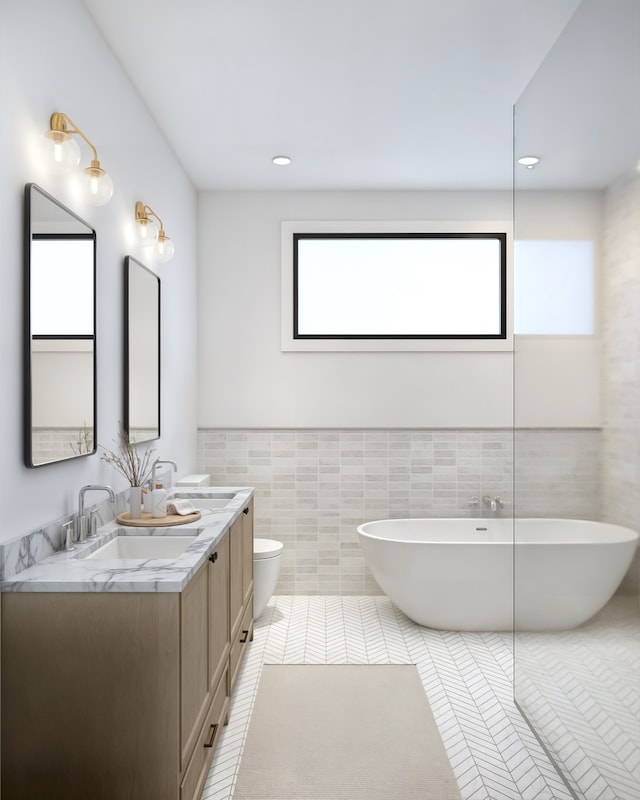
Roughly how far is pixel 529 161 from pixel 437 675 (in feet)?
7.93

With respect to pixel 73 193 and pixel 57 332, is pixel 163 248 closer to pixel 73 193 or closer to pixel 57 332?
pixel 73 193

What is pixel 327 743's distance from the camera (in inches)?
99.7

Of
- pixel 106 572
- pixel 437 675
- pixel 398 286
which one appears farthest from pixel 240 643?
pixel 398 286

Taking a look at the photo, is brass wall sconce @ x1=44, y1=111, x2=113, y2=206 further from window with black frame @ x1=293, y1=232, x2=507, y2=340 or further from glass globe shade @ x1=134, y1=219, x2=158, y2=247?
window with black frame @ x1=293, y1=232, x2=507, y2=340

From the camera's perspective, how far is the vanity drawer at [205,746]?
1889 millimetres

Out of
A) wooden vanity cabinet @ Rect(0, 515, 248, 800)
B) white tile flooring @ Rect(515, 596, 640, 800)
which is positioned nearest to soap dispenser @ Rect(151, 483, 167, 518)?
wooden vanity cabinet @ Rect(0, 515, 248, 800)

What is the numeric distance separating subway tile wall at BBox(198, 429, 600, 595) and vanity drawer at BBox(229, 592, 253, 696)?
3.37 feet

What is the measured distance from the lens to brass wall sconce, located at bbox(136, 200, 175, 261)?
301 cm

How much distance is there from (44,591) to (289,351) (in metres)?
2.95

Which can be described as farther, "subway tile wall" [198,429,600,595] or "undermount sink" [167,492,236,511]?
"subway tile wall" [198,429,600,595]

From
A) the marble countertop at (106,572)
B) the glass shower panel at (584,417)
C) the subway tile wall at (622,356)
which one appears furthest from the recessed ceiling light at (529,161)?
the marble countertop at (106,572)

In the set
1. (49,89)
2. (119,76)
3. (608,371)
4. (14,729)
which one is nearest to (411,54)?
(119,76)

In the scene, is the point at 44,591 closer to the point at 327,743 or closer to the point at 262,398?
the point at 327,743

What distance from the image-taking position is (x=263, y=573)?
146 inches
